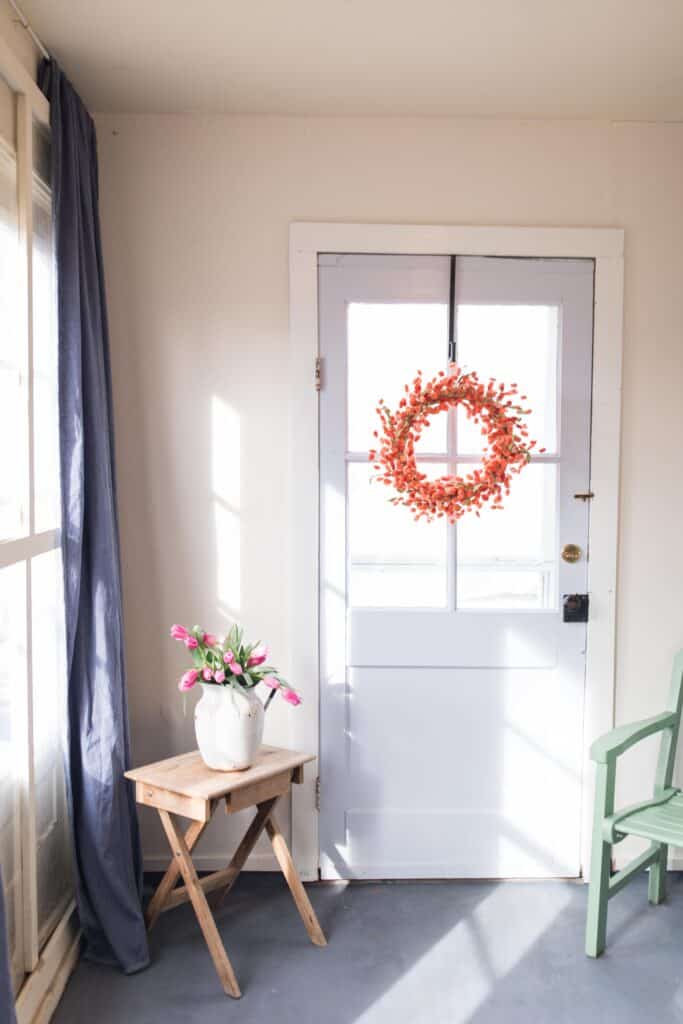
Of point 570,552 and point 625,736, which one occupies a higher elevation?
point 570,552

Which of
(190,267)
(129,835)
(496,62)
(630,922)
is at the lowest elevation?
(630,922)

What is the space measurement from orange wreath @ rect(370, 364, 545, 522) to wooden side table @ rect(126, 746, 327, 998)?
939mm

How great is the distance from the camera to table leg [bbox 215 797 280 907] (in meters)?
2.76

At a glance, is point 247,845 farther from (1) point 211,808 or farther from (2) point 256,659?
(2) point 256,659

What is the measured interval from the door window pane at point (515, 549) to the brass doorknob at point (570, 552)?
0.11ft

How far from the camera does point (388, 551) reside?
3.04 m

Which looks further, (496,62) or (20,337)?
(496,62)

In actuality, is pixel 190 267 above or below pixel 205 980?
above

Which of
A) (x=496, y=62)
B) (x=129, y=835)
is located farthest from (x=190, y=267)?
(x=129, y=835)

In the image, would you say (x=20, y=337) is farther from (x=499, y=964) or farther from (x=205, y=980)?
(x=499, y=964)

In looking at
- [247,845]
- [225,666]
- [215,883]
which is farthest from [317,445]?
[215,883]

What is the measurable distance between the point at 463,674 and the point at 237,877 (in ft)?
3.46

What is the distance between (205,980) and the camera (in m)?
2.46

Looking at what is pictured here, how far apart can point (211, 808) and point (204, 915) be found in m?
0.31
